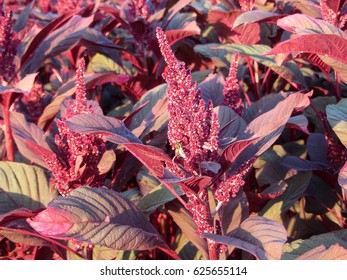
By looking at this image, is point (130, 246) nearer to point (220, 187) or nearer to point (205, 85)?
point (220, 187)

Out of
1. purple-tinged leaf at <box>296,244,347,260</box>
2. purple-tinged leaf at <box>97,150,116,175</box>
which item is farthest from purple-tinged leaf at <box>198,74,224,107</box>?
purple-tinged leaf at <box>296,244,347,260</box>

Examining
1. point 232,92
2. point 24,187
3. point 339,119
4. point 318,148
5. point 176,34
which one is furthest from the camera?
point 176,34

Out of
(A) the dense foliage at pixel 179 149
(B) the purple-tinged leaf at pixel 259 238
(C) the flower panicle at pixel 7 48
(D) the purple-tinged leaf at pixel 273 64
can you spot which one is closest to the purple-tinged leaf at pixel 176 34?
(A) the dense foliage at pixel 179 149

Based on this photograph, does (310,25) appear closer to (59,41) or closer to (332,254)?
(332,254)

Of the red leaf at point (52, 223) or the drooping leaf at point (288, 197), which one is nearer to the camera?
the red leaf at point (52, 223)

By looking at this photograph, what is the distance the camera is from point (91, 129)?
1.24 m

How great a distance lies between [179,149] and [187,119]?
0.24 feet

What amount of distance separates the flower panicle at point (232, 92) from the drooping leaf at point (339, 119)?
252mm

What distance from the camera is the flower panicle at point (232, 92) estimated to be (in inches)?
58.9

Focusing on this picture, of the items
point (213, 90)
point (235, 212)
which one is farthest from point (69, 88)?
point (235, 212)

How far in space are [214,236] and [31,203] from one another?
657 millimetres

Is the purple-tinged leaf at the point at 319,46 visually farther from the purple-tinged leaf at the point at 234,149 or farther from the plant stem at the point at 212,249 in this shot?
the plant stem at the point at 212,249

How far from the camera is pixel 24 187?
1.65m

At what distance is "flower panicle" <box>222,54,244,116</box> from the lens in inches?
58.9
